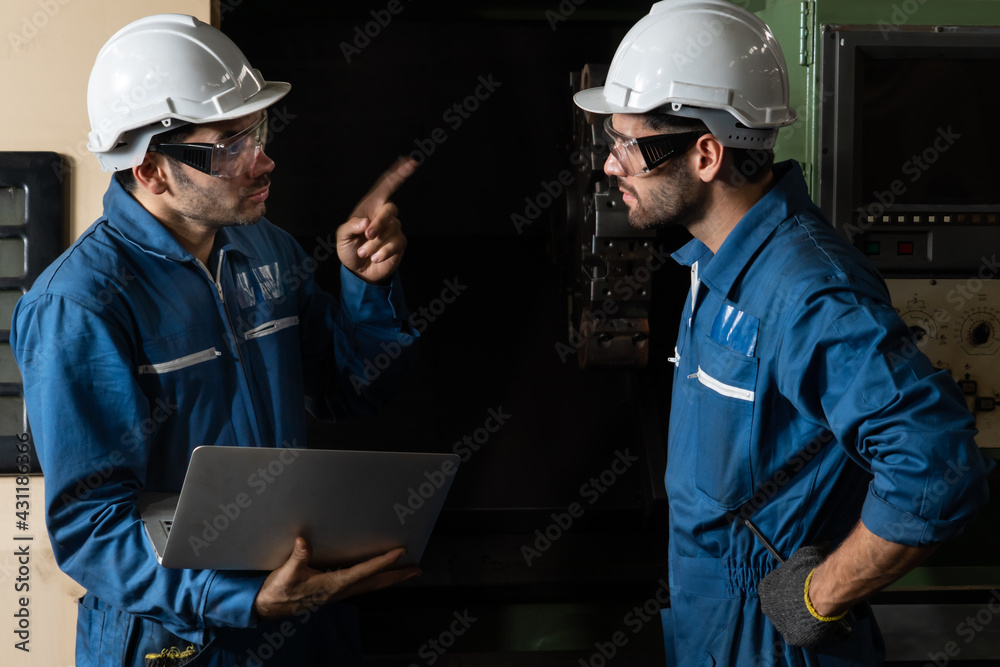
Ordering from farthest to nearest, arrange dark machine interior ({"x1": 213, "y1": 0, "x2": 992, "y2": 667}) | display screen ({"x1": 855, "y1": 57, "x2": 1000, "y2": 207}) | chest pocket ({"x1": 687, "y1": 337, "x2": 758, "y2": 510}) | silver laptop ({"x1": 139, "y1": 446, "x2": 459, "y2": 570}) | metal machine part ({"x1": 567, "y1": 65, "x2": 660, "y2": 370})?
dark machine interior ({"x1": 213, "y1": 0, "x2": 992, "y2": 667}) → metal machine part ({"x1": 567, "y1": 65, "x2": 660, "y2": 370}) → display screen ({"x1": 855, "y1": 57, "x2": 1000, "y2": 207}) → chest pocket ({"x1": 687, "y1": 337, "x2": 758, "y2": 510}) → silver laptop ({"x1": 139, "y1": 446, "x2": 459, "y2": 570})

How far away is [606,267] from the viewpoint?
2.93 m

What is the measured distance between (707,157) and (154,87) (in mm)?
1075

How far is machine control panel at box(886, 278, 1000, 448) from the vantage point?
2.44 meters

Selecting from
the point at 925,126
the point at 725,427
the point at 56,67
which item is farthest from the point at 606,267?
the point at 56,67

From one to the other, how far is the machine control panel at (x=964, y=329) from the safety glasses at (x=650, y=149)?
107 cm

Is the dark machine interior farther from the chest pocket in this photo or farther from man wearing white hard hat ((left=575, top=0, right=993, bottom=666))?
the chest pocket

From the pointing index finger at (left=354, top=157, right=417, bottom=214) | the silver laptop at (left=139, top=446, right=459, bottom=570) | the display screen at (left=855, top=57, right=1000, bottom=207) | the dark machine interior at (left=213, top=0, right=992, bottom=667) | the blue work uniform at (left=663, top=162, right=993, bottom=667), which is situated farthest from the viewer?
the dark machine interior at (left=213, top=0, right=992, bottom=667)

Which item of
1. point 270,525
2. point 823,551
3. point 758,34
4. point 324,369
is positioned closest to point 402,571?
point 270,525

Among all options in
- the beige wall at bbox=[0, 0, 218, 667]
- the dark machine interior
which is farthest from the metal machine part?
the beige wall at bbox=[0, 0, 218, 667]

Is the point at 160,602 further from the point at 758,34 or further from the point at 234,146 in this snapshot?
the point at 758,34

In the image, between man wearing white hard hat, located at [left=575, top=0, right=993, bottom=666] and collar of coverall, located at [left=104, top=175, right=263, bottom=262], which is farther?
collar of coverall, located at [left=104, top=175, right=263, bottom=262]

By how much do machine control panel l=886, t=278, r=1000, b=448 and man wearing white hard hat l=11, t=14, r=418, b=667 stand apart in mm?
1442

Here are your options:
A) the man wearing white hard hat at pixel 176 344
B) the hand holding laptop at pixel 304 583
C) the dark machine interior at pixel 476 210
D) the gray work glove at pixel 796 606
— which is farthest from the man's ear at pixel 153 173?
the dark machine interior at pixel 476 210

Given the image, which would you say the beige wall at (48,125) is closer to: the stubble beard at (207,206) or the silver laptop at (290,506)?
the stubble beard at (207,206)
